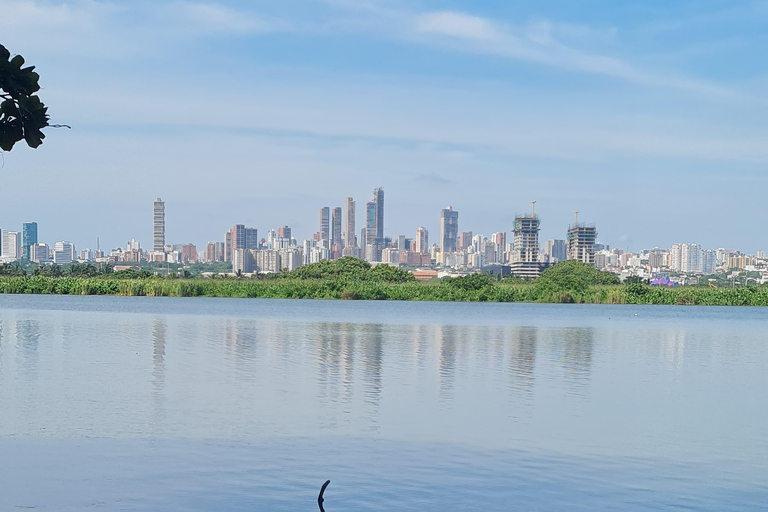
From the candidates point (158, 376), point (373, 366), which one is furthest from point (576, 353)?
point (158, 376)

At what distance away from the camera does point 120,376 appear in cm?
1677

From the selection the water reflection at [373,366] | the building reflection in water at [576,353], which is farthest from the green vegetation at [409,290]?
the water reflection at [373,366]

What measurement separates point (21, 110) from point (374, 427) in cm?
837

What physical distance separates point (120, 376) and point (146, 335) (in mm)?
10540

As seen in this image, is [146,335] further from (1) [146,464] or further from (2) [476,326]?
(1) [146,464]

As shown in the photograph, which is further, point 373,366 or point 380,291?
point 380,291

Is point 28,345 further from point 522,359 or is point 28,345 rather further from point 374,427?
point 374,427

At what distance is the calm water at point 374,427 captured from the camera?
8.92m

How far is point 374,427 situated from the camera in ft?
40.0

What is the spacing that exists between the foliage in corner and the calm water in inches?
180

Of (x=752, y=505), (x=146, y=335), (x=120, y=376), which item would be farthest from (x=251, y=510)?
(x=146, y=335)

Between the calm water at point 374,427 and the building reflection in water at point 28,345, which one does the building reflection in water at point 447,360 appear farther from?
the building reflection in water at point 28,345

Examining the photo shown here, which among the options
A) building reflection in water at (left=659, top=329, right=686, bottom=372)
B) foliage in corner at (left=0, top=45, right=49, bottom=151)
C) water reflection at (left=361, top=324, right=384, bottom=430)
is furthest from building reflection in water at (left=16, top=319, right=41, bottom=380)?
building reflection in water at (left=659, top=329, right=686, bottom=372)

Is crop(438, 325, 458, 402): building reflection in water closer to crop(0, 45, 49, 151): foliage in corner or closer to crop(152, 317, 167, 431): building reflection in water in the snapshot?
crop(152, 317, 167, 431): building reflection in water
